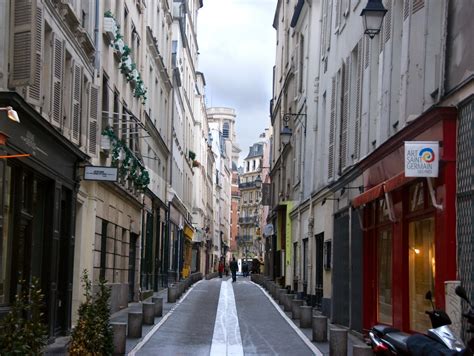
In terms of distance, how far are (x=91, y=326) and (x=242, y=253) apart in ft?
409

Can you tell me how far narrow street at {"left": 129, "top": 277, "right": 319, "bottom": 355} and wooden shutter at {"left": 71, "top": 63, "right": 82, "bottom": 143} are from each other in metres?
4.69

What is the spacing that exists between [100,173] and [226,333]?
184 inches

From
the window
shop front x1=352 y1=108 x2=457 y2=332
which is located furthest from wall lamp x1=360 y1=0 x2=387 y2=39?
the window

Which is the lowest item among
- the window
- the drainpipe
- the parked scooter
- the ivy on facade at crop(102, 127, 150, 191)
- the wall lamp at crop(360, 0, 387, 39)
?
the parked scooter

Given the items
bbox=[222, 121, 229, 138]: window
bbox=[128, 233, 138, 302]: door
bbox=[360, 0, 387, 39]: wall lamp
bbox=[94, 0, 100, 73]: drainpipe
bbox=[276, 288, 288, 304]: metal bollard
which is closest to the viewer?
bbox=[360, 0, 387, 39]: wall lamp

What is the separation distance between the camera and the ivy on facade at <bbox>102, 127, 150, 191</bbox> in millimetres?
22375

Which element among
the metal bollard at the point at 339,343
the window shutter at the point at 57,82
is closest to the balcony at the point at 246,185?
the window shutter at the point at 57,82

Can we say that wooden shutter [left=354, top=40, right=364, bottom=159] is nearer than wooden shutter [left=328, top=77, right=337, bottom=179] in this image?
Yes

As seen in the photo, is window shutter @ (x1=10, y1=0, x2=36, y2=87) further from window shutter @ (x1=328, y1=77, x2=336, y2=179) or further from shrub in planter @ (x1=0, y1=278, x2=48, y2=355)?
window shutter @ (x1=328, y1=77, x2=336, y2=179)

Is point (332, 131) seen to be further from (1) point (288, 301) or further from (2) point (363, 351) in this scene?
(2) point (363, 351)

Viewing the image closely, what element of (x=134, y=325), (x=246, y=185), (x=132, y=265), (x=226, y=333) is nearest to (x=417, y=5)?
(x=134, y=325)

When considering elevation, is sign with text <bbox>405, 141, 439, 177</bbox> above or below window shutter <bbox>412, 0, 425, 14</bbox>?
below

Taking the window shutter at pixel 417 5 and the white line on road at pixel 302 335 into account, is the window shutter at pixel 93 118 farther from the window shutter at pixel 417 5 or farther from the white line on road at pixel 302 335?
the window shutter at pixel 417 5

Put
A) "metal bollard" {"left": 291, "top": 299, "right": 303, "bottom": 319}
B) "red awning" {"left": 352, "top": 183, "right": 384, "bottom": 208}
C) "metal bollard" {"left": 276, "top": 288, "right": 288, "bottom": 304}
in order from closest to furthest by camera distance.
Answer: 1. "red awning" {"left": 352, "top": 183, "right": 384, "bottom": 208}
2. "metal bollard" {"left": 291, "top": 299, "right": 303, "bottom": 319}
3. "metal bollard" {"left": 276, "top": 288, "right": 288, "bottom": 304}
